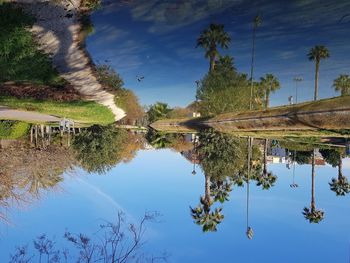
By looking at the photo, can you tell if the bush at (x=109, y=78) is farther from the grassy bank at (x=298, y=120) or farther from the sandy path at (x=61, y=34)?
the grassy bank at (x=298, y=120)

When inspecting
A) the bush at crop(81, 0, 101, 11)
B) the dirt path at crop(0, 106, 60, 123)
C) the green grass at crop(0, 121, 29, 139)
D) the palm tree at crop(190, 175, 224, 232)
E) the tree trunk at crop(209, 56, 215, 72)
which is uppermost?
the tree trunk at crop(209, 56, 215, 72)

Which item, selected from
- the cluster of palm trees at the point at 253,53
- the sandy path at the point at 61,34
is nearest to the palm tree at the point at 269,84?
the cluster of palm trees at the point at 253,53

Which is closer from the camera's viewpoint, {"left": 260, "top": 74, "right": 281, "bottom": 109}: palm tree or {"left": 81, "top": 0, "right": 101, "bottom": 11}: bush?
{"left": 81, "top": 0, "right": 101, "bottom": 11}: bush

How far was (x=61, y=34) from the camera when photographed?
18172 mm

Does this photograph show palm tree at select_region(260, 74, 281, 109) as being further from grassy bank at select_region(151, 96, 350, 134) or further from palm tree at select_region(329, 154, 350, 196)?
grassy bank at select_region(151, 96, 350, 134)

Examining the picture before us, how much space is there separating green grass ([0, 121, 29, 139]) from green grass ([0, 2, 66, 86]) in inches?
238

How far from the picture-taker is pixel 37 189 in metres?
25.5

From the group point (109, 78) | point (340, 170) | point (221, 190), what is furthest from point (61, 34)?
point (340, 170)

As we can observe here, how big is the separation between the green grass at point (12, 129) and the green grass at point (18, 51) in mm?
6052

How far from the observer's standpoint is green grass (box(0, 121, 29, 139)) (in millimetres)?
23719

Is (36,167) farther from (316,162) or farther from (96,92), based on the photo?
(316,162)

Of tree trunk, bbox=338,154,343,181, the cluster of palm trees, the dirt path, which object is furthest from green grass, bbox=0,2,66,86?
tree trunk, bbox=338,154,343,181

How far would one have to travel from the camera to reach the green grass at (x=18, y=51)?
50.0 ft

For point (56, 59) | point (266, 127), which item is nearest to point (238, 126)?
point (266, 127)
